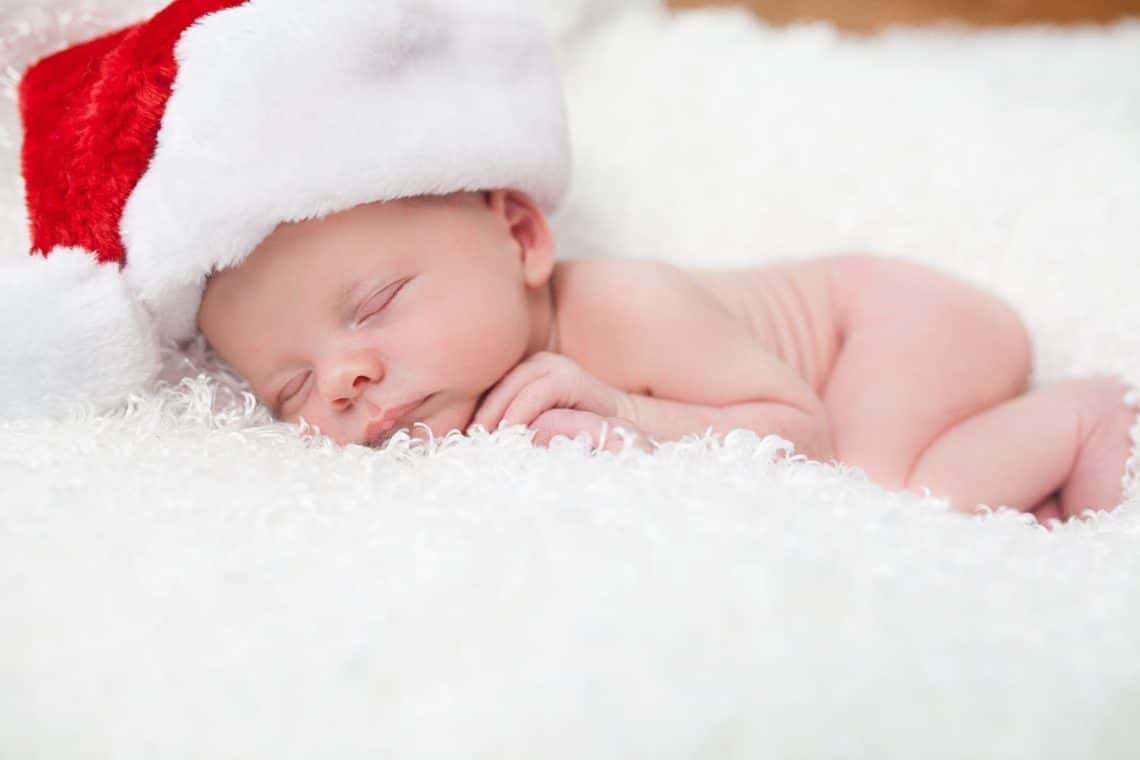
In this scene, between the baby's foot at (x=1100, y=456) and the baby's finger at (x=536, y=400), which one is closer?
the baby's finger at (x=536, y=400)

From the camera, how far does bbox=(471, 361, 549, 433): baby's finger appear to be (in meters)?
1.06

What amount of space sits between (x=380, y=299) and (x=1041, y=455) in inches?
29.7

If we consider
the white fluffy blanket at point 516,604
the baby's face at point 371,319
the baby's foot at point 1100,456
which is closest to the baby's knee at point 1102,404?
the baby's foot at point 1100,456

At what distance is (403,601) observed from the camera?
609 millimetres

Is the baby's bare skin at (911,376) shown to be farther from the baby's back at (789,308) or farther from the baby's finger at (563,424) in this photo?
the baby's finger at (563,424)

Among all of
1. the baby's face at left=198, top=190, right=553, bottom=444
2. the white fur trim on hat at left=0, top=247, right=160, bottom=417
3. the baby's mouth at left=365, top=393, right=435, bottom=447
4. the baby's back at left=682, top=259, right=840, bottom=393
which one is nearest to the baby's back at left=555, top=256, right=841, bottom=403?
the baby's back at left=682, top=259, right=840, bottom=393

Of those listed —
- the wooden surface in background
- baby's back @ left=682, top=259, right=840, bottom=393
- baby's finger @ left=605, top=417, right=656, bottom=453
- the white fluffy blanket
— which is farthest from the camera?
the wooden surface in background

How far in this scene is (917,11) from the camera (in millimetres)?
1829

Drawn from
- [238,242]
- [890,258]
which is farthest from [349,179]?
[890,258]

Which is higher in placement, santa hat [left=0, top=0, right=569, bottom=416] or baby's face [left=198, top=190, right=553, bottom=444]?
santa hat [left=0, top=0, right=569, bottom=416]

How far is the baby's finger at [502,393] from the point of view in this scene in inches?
41.6

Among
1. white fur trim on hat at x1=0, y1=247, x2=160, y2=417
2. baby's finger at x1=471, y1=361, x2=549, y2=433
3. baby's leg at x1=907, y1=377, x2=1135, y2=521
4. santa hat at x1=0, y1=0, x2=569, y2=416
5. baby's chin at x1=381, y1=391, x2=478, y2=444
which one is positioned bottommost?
baby's leg at x1=907, y1=377, x2=1135, y2=521

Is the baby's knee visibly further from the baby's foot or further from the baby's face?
the baby's face

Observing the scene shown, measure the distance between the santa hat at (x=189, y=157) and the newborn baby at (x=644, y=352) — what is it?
57 millimetres
